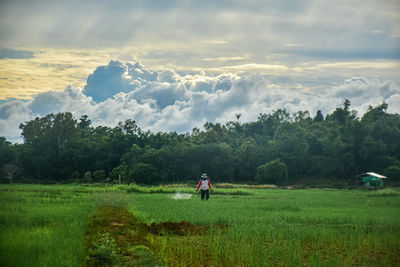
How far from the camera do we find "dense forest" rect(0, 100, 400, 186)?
6762 centimetres

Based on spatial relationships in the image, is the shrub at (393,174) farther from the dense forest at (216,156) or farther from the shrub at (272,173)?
the shrub at (272,173)

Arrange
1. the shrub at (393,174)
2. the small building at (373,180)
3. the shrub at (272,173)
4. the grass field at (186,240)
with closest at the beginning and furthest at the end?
1. the grass field at (186,240)
2. the small building at (373,180)
3. the shrub at (393,174)
4. the shrub at (272,173)

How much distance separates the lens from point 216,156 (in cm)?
7200

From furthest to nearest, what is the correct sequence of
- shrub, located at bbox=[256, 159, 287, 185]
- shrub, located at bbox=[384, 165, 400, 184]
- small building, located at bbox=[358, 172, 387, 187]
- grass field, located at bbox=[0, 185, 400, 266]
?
shrub, located at bbox=[256, 159, 287, 185], shrub, located at bbox=[384, 165, 400, 184], small building, located at bbox=[358, 172, 387, 187], grass field, located at bbox=[0, 185, 400, 266]

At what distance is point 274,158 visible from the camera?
72562 mm

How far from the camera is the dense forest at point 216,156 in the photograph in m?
67.6

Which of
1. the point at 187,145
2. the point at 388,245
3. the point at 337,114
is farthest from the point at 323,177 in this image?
the point at 388,245

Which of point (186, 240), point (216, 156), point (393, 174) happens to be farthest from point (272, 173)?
point (186, 240)

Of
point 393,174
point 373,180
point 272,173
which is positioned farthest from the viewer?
point 272,173

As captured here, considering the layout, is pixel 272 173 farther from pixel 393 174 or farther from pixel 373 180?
pixel 393 174

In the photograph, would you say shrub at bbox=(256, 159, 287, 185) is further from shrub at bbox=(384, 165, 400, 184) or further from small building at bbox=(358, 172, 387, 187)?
shrub at bbox=(384, 165, 400, 184)

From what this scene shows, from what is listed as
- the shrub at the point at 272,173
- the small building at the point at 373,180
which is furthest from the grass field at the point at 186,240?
the shrub at the point at 272,173

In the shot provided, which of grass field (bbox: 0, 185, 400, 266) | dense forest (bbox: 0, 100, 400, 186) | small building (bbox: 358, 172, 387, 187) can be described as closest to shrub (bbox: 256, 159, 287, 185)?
dense forest (bbox: 0, 100, 400, 186)

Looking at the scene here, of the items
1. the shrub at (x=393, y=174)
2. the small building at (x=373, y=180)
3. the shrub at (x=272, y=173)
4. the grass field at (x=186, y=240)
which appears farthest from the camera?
the shrub at (x=272, y=173)
